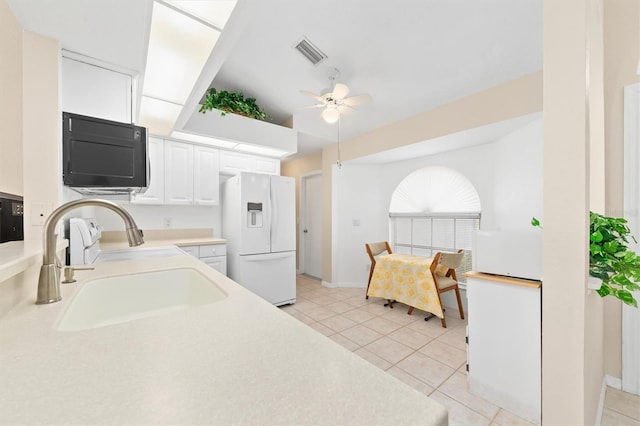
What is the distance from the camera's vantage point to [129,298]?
3.90ft

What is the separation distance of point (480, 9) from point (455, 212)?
2.37 meters

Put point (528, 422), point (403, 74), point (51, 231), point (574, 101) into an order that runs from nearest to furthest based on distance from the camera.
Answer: point (51, 231) → point (574, 101) → point (528, 422) → point (403, 74)

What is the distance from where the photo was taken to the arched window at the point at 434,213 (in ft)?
11.3

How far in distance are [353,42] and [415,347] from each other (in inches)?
113

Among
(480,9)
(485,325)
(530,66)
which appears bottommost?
(485,325)

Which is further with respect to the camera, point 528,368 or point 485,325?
point 485,325

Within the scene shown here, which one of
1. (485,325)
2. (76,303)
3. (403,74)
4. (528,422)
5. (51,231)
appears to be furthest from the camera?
(403,74)

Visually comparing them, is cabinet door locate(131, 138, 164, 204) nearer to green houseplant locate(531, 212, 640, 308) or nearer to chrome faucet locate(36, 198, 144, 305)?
chrome faucet locate(36, 198, 144, 305)

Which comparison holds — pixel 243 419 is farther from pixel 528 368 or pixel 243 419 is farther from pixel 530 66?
pixel 530 66

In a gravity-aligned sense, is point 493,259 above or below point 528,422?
above

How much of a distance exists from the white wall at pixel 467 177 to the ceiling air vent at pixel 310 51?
2.16 meters

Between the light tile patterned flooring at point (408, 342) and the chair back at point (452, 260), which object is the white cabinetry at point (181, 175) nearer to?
the light tile patterned flooring at point (408, 342)

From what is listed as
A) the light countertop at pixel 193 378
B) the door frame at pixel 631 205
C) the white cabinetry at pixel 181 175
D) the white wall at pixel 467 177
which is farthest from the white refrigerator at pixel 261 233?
the door frame at pixel 631 205

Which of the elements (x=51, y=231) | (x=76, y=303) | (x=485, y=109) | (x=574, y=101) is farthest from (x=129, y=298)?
(x=485, y=109)
